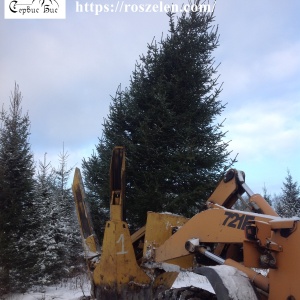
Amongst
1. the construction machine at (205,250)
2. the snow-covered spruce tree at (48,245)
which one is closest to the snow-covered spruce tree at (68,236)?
the snow-covered spruce tree at (48,245)

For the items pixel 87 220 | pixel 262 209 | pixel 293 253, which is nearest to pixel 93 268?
pixel 87 220

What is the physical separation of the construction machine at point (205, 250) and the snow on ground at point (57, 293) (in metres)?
4.01

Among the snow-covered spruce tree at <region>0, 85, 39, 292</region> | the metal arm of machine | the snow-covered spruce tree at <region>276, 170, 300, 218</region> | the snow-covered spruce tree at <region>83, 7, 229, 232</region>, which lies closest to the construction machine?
the metal arm of machine

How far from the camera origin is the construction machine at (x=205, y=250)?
3.26 m

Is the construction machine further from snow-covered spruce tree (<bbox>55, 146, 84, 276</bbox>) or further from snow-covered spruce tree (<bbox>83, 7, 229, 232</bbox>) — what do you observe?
snow-covered spruce tree (<bbox>55, 146, 84, 276</bbox>)

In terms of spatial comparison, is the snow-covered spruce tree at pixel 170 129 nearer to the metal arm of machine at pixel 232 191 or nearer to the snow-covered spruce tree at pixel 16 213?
the snow-covered spruce tree at pixel 16 213

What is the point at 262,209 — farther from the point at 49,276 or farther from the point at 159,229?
the point at 49,276

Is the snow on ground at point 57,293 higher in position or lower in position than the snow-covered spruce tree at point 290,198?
lower

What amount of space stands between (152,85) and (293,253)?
328 inches

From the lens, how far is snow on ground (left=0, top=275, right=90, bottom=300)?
9.98m

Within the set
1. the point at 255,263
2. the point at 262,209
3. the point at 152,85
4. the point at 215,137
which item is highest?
the point at 152,85

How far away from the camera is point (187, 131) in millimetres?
10195

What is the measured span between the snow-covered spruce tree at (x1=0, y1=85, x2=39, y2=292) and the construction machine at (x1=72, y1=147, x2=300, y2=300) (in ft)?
15.6

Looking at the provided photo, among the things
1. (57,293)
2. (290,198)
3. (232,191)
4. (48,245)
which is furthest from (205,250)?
(290,198)
